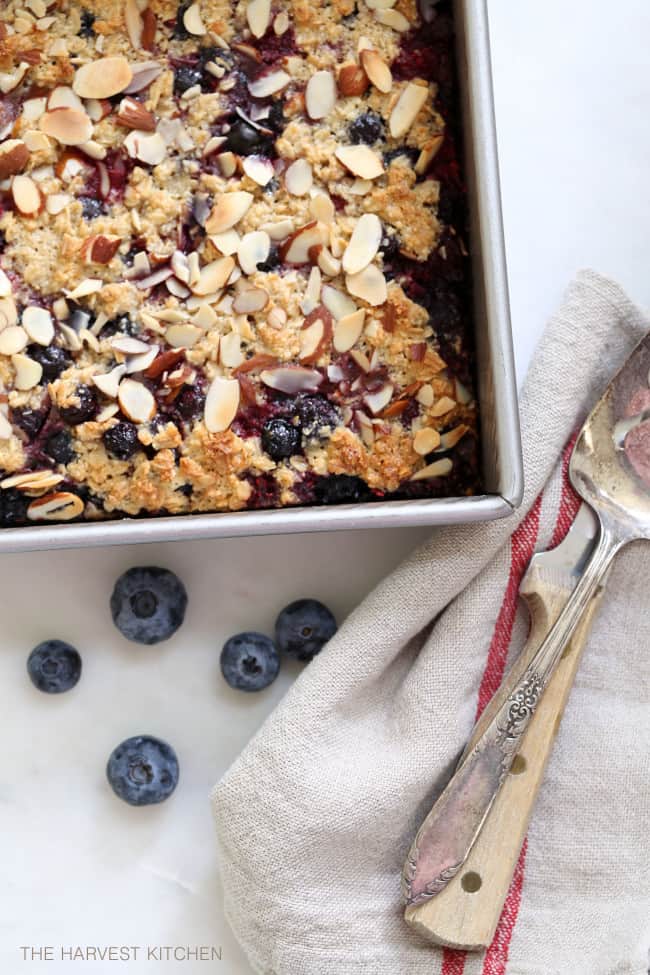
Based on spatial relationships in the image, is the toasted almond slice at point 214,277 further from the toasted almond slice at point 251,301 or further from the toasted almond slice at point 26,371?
the toasted almond slice at point 26,371

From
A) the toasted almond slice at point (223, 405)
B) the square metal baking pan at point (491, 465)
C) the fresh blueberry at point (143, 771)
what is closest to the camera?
the square metal baking pan at point (491, 465)

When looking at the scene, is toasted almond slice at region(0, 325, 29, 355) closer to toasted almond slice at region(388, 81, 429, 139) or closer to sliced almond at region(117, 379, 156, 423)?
sliced almond at region(117, 379, 156, 423)

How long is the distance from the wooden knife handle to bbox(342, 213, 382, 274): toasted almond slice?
520 millimetres

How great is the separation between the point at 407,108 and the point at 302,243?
0.79 ft

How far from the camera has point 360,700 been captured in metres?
1.54

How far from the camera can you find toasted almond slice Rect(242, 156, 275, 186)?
147cm

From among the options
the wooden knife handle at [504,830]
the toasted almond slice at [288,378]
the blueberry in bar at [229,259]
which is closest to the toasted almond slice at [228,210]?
the blueberry in bar at [229,259]

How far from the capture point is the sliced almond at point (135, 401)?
4.72 ft

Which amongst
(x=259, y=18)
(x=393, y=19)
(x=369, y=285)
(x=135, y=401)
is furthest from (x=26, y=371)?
(x=393, y=19)

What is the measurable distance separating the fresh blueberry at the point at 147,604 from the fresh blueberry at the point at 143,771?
0.16 metres

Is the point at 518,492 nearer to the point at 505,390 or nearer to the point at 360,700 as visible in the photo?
the point at 505,390

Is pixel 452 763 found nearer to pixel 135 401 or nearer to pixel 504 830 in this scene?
pixel 504 830

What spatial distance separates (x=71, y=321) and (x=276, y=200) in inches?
13.2

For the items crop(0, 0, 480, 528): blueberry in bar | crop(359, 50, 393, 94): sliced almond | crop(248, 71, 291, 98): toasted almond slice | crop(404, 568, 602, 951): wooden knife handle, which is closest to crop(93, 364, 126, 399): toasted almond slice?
crop(0, 0, 480, 528): blueberry in bar
